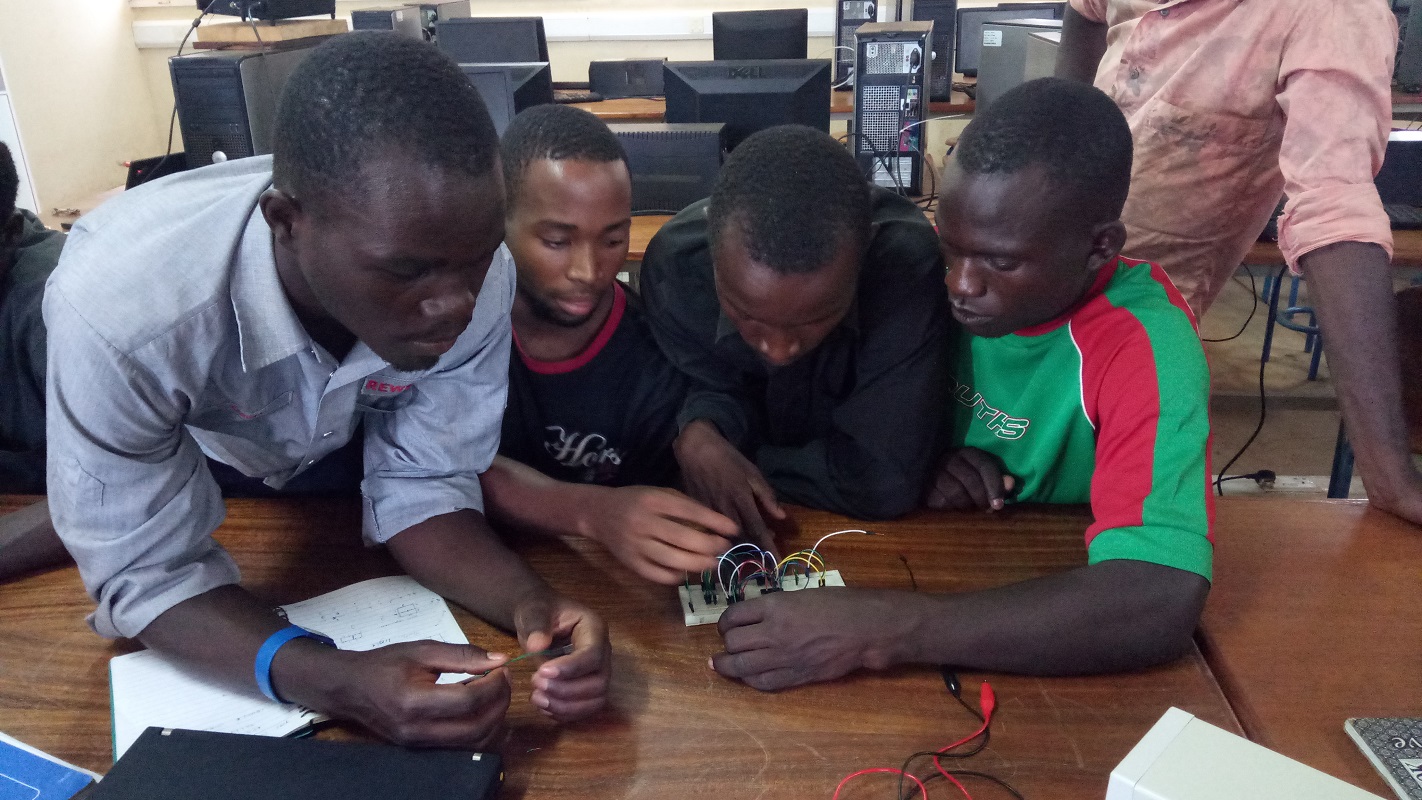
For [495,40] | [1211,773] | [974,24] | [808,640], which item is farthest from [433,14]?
[1211,773]

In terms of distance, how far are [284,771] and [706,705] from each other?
0.35 m

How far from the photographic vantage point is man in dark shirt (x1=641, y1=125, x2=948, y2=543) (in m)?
1.05

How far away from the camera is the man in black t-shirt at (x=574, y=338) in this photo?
1274 millimetres

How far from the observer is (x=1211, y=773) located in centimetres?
64

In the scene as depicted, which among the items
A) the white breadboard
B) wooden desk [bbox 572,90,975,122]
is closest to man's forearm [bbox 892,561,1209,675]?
the white breadboard

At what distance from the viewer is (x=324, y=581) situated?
3.37ft

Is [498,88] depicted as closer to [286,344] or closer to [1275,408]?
[286,344]

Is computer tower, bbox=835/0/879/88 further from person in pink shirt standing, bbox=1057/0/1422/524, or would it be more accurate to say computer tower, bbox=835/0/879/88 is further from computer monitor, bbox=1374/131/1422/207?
person in pink shirt standing, bbox=1057/0/1422/524

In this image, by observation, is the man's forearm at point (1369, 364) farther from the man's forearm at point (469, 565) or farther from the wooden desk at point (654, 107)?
the wooden desk at point (654, 107)

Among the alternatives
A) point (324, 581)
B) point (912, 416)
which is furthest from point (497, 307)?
point (912, 416)

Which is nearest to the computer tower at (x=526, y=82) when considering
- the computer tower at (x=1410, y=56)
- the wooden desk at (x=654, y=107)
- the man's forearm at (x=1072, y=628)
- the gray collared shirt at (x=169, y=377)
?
the wooden desk at (x=654, y=107)

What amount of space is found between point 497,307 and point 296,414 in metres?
0.24

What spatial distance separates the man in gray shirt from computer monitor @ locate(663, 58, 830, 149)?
1.58 metres

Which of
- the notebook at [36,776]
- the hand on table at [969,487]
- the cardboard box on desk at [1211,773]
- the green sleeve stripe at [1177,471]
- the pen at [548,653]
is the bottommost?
the notebook at [36,776]
